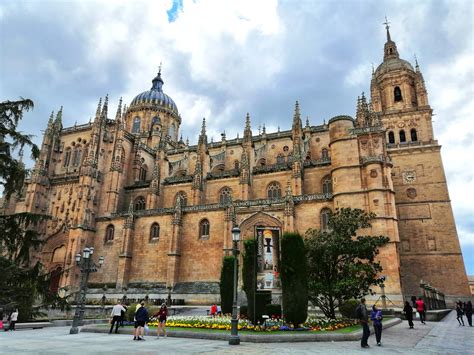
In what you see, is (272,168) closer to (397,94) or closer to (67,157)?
(397,94)

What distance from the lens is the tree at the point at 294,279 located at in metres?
15.3

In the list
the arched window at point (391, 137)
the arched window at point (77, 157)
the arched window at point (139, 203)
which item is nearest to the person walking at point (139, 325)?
the arched window at point (139, 203)

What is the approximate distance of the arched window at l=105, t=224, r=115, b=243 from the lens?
39.7m

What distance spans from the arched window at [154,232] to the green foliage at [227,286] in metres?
15.4

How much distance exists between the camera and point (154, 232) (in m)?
37.8

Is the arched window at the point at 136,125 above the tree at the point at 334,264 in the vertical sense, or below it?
above

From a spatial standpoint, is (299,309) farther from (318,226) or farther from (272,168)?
(272,168)

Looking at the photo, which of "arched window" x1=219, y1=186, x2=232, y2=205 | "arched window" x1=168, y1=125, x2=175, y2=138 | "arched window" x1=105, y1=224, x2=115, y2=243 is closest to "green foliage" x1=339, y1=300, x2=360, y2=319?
"arched window" x1=219, y1=186, x2=232, y2=205

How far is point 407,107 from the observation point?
149 ft

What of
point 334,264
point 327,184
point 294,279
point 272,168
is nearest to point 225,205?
point 272,168

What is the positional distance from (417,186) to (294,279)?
30223 millimetres

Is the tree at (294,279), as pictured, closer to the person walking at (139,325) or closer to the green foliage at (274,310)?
the green foliage at (274,310)

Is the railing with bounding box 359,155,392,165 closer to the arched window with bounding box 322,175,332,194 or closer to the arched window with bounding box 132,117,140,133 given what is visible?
the arched window with bounding box 322,175,332,194

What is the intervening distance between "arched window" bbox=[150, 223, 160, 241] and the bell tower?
1022 inches
